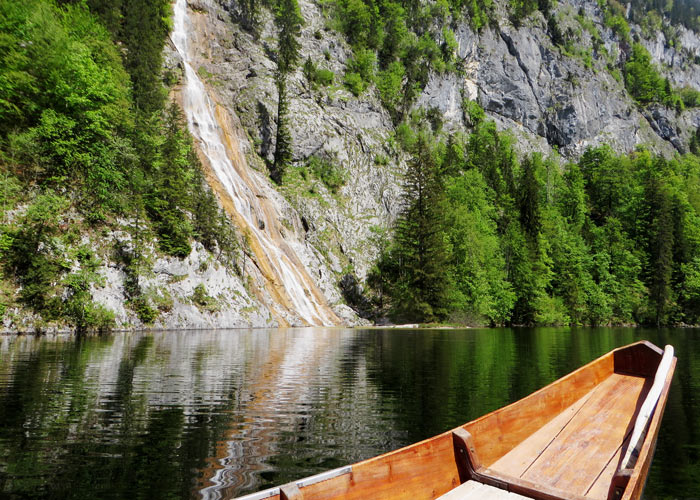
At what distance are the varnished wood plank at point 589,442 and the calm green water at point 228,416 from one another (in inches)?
22.6

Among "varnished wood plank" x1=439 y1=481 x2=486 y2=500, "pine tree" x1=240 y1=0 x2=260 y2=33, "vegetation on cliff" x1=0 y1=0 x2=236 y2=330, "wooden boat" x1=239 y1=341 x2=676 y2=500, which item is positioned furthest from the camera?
"pine tree" x1=240 y1=0 x2=260 y2=33

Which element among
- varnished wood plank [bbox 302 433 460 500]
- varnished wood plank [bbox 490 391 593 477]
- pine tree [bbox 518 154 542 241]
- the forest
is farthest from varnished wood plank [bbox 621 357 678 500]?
pine tree [bbox 518 154 542 241]

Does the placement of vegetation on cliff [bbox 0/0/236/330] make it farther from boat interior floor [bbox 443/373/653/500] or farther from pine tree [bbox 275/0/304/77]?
pine tree [bbox 275/0/304/77]

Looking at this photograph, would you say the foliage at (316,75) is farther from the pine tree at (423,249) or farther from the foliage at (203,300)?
the foliage at (203,300)

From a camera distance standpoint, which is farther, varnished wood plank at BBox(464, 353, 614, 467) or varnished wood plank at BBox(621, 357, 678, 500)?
varnished wood plank at BBox(464, 353, 614, 467)

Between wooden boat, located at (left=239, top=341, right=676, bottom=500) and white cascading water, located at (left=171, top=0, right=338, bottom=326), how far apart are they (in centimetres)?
3476

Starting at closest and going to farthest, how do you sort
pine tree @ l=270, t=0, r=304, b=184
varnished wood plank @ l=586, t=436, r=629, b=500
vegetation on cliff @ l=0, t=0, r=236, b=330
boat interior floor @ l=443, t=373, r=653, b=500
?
varnished wood plank @ l=586, t=436, r=629, b=500 < boat interior floor @ l=443, t=373, r=653, b=500 < vegetation on cliff @ l=0, t=0, r=236, b=330 < pine tree @ l=270, t=0, r=304, b=184

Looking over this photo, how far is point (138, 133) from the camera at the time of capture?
3419cm

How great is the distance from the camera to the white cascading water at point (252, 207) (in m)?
41.6

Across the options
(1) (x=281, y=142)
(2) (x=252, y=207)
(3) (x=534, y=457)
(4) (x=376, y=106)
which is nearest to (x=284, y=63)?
(1) (x=281, y=142)

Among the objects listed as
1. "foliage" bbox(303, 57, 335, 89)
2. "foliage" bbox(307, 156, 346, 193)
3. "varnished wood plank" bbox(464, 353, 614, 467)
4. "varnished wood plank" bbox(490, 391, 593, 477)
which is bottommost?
"varnished wood plank" bbox(490, 391, 593, 477)

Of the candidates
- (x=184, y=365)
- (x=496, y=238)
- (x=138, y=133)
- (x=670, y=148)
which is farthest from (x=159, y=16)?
(x=670, y=148)

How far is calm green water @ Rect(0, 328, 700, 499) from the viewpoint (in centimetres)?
487

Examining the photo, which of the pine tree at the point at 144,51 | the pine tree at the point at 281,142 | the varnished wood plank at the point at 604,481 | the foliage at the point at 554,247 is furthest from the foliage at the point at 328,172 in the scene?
the varnished wood plank at the point at 604,481
